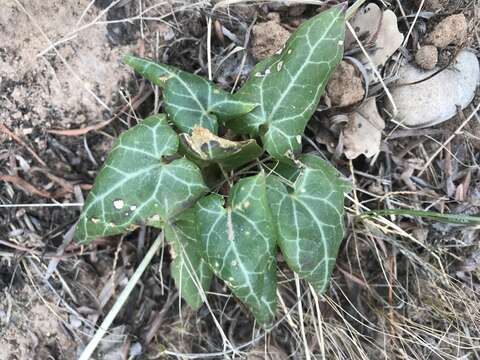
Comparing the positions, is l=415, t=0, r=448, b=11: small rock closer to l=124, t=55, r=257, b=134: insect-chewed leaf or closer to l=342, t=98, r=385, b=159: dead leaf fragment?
l=342, t=98, r=385, b=159: dead leaf fragment

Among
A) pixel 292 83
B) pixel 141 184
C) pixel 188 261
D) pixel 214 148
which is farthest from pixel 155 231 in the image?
pixel 292 83

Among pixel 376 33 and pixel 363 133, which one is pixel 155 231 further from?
pixel 376 33

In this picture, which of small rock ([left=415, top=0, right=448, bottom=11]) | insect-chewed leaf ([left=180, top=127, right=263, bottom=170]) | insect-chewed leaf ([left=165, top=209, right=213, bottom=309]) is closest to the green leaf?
insect-chewed leaf ([left=180, top=127, right=263, bottom=170])

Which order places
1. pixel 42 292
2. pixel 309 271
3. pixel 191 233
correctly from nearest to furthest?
1. pixel 309 271
2. pixel 191 233
3. pixel 42 292

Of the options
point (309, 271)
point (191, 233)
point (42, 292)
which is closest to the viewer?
point (309, 271)

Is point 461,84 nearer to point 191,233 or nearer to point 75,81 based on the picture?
point 191,233

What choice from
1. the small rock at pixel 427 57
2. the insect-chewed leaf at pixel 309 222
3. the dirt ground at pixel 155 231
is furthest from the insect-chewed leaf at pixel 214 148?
the small rock at pixel 427 57

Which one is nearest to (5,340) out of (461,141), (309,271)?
(309,271)

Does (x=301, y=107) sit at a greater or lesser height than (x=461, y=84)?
greater
